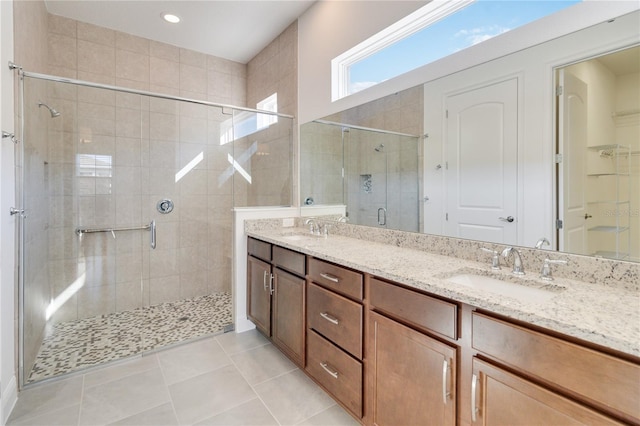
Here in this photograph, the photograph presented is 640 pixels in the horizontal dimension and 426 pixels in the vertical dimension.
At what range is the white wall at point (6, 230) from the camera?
165 cm

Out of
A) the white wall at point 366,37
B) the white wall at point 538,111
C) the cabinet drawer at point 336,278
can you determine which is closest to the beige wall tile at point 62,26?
the white wall at point 366,37

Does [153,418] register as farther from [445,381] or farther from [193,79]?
[193,79]

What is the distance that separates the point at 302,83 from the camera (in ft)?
Result: 9.77

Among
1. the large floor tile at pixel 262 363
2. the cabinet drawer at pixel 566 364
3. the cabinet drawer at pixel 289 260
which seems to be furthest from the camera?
the large floor tile at pixel 262 363

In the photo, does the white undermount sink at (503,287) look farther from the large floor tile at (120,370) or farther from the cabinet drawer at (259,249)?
the large floor tile at (120,370)

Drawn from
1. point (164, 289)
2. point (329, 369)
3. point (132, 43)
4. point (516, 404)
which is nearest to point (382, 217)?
point (329, 369)

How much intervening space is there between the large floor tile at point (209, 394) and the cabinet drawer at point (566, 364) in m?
1.47

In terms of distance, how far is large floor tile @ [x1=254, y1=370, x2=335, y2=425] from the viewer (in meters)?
1.71

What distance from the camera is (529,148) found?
1.43m

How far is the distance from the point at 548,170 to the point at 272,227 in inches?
84.5

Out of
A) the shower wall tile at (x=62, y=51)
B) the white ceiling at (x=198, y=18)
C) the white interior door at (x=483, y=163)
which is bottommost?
the white interior door at (x=483, y=163)

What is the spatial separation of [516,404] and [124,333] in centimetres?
292

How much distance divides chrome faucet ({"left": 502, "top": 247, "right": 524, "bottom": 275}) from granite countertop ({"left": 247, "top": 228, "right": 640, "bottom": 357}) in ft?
0.12

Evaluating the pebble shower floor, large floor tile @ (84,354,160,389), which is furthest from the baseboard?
large floor tile @ (84,354,160,389)
